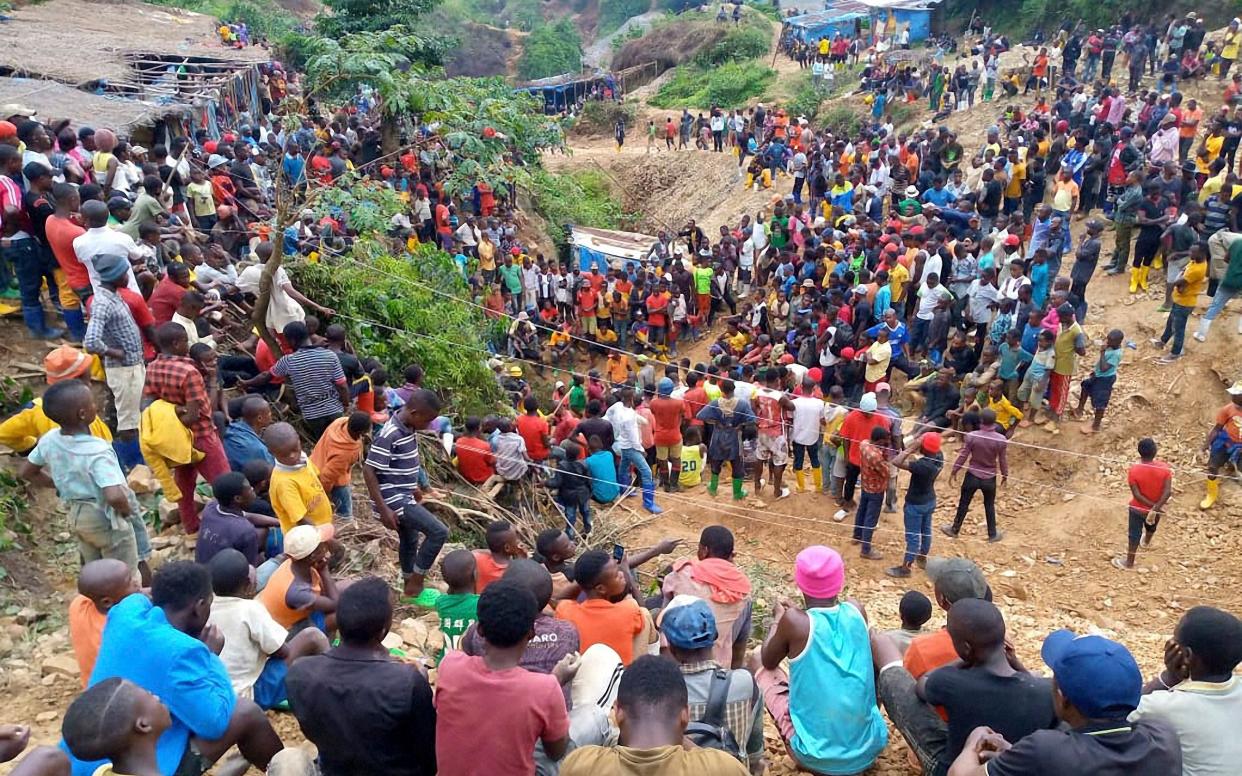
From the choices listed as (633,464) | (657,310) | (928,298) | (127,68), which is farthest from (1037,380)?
(127,68)

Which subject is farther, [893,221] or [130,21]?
[130,21]

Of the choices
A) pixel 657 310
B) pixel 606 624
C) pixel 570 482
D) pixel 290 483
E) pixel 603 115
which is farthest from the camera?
pixel 603 115

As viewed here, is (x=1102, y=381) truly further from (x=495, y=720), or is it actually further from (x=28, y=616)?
(x=28, y=616)

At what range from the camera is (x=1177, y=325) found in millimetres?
10508

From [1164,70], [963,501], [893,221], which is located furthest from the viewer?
[1164,70]

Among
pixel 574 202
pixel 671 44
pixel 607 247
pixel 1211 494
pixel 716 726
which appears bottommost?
pixel 607 247

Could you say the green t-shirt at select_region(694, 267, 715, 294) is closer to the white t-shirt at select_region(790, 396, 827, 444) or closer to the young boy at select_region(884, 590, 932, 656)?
the white t-shirt at select_region(790, 396, 827, 444)

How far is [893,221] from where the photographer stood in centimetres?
1428

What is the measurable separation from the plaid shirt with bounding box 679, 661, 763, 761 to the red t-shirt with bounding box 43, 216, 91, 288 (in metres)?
5.77

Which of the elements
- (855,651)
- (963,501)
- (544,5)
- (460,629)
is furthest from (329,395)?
(544,5)

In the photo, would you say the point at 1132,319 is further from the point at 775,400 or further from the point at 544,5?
the point at 544,5

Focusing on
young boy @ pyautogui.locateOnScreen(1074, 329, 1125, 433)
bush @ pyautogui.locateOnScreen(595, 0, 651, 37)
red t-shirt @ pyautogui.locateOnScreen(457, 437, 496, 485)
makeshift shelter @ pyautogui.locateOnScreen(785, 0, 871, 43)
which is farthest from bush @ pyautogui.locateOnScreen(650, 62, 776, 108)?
red t-shirt @ pyautogui.locateOnScreen(457, 437, 496, 485)

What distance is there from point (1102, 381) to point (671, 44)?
32551 millimetres

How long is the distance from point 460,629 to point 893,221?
11599 mm
